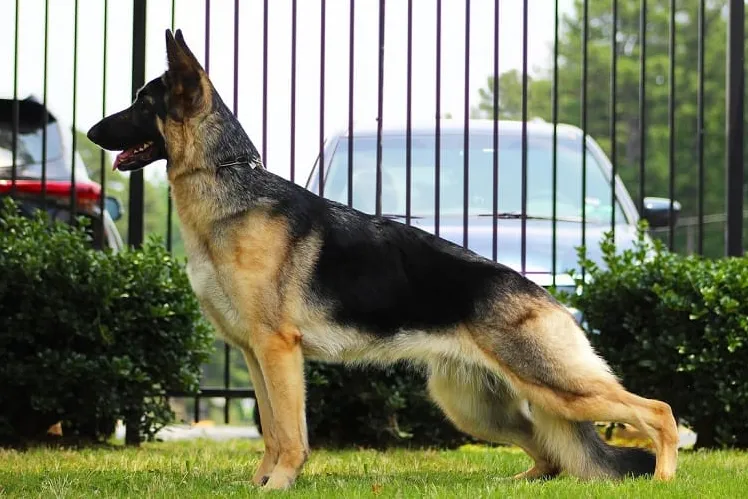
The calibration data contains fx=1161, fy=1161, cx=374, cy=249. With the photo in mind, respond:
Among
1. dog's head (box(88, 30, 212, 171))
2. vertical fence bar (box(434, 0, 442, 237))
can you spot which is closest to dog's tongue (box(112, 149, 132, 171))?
dog's head (box(88, 30, 212, 171))

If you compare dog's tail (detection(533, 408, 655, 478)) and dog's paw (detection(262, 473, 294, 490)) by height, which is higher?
dog's tail (detection(533, 408, 655, 478))

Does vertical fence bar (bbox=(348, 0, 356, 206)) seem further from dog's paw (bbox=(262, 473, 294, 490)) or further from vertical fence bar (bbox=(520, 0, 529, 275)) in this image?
dog's paw (bbox=(262, 473, 294, 490))

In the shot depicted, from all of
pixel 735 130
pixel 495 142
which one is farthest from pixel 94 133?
pixel 735 130

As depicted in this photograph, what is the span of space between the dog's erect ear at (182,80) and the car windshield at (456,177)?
270cm

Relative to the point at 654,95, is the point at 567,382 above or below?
below

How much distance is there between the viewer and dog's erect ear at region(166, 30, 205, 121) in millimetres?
4996

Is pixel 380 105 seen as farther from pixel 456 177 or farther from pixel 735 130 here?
pixel 735 130

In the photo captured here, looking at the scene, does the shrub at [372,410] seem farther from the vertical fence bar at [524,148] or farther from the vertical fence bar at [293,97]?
the vertical fence bar at [293,97]

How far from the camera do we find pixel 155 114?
5.09 meters

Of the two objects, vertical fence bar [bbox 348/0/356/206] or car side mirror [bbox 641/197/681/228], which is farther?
car side mirror [bbox 641/197/681/228]

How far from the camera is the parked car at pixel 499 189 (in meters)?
7.62

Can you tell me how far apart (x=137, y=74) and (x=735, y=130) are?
12.8 ft

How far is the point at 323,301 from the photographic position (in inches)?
199

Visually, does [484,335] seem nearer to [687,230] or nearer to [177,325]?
[177,325]
